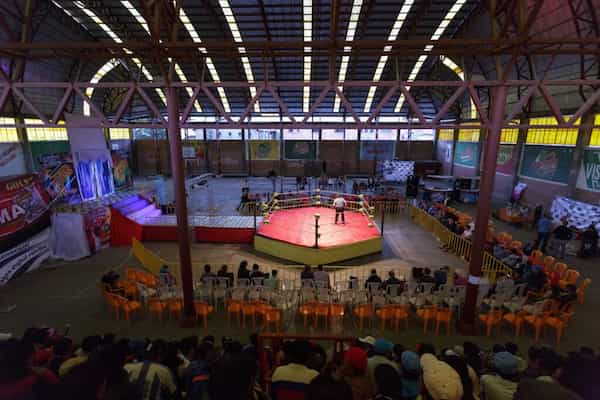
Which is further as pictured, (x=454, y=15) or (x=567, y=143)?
(x=454, y=15)

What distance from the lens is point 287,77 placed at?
2847 cm

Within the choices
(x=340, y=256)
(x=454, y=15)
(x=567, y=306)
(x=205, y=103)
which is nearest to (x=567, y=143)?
(x=454, y=15)

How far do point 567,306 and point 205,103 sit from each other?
113 feet

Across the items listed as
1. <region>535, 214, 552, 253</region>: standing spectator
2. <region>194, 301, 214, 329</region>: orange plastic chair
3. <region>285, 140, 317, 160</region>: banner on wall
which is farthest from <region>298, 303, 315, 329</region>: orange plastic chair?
<region>285, 140, 317, 160</region>: banner on wall

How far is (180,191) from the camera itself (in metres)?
7.80

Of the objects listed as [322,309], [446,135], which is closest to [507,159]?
[446,135]

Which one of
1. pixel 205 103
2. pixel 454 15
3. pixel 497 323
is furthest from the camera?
pixel 205 103

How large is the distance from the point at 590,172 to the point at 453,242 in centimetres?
888

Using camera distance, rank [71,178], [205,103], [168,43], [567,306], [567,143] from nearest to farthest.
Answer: [168,43] < [567,306] < [71,178] < [567,143] < [205,103]

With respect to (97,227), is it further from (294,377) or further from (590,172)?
(590,172)

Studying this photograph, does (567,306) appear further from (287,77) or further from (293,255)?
(287,77)

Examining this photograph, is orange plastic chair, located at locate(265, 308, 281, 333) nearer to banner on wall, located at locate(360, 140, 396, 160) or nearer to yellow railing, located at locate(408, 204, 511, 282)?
yellow railing, located at locate(408, 204, 511, 282)

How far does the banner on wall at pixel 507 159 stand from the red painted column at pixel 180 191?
23012 millimetres

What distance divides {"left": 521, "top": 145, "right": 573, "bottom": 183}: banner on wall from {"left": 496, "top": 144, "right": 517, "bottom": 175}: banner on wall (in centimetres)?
94
